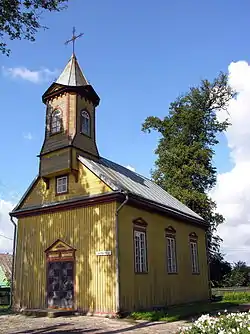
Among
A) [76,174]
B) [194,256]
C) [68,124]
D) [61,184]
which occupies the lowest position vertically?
[194,256]

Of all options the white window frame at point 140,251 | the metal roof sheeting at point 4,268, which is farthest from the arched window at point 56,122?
the metal roof sheeting at point 4,268

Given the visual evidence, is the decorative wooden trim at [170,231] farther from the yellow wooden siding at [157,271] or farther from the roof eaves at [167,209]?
the roof eaves at [167,209]

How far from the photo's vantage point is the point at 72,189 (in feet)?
56.2

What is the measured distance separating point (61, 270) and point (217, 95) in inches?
1005

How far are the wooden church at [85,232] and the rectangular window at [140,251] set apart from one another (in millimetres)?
44

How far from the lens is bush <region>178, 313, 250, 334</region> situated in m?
6.68

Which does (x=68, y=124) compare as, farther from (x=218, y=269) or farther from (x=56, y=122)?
(x=218, y=269)

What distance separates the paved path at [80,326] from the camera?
11.1 meters

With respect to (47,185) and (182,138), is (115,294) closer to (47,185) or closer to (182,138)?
(47,185)

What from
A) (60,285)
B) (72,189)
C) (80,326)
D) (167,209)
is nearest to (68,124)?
(72,189)

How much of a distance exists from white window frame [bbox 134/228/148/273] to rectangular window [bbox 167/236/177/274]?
2.70 meters

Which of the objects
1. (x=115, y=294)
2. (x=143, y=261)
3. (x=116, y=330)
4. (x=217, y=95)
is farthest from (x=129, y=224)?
(x=217, y=95)

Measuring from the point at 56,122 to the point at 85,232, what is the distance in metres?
5.88

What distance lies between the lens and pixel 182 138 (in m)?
34.6
